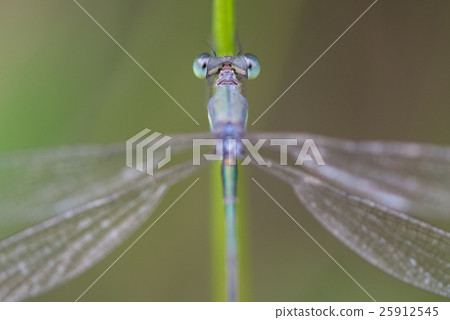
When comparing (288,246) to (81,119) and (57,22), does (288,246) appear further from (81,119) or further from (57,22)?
(57,22)

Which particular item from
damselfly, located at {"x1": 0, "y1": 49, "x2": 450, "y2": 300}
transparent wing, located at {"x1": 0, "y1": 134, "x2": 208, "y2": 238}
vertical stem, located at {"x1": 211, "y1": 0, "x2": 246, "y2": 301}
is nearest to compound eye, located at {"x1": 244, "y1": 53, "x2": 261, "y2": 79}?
damselfly, located at {"x1": 0, "y1": 49, "x2": 450, "y2": 300}

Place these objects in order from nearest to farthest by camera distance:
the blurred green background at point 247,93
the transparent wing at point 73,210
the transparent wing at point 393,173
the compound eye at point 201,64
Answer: the transparent wing at point 73,210, the transparent wing at point 393,173, the compound eye at point 201,64, the blurred green background at point 247,93

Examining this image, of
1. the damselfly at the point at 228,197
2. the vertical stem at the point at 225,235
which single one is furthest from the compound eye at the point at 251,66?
the vertical stem at the point at 225,235

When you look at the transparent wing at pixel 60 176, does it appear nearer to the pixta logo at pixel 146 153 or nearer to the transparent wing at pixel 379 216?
the pixta logo at pixel 146 153

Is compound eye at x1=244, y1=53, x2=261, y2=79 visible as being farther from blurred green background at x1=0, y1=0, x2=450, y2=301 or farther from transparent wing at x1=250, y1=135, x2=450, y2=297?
transparent wing at x1=250, y1=135, x2=450, y2=297

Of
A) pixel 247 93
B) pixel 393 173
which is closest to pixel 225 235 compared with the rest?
pixel 393 173

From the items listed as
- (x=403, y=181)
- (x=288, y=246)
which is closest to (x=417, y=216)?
(x=403, y=181)

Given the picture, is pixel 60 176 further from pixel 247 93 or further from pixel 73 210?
pixel 247 93
